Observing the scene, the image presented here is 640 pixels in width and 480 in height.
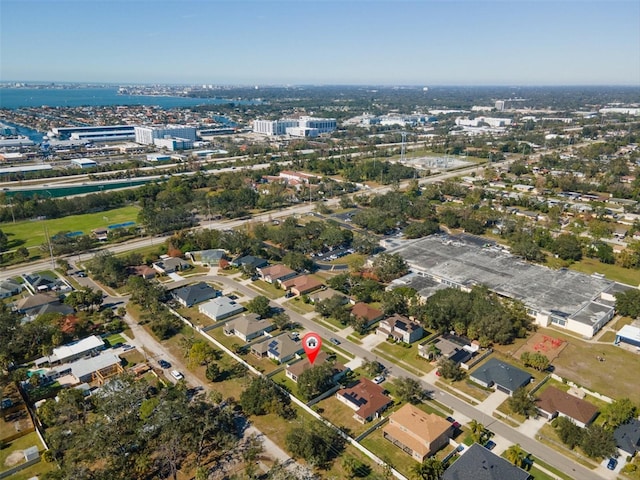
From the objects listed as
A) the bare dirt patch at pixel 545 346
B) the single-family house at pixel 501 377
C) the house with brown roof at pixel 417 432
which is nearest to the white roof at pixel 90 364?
the house with brown roof at pixel 417 432

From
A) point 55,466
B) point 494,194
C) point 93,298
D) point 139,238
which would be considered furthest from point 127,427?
point 494,194

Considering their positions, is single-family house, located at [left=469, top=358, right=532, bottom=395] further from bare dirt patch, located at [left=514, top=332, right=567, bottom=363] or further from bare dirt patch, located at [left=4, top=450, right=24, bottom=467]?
bare dirt patch, located at [left=4, top=450, right=24, bottom=467]

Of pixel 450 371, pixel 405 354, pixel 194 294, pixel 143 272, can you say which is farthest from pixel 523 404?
pixel 143 272

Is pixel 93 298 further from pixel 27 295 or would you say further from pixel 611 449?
pixel 611 449

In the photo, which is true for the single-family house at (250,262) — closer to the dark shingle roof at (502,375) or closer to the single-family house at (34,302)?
the single-family house at (34,302)

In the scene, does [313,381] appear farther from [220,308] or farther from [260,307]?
[220,308]
